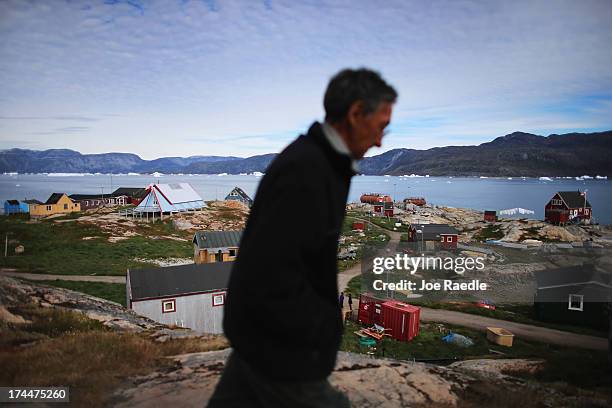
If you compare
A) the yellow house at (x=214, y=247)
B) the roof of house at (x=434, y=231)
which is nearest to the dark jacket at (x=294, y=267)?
the yellow house at (x=214, y=247)

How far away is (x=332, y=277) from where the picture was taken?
2.05 metres

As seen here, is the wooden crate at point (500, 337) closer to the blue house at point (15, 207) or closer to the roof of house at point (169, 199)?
the roof of house at point (169, 199)

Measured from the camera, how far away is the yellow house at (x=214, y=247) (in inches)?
1439

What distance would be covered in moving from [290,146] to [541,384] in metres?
8.32

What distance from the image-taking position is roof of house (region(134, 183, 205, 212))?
6588cm

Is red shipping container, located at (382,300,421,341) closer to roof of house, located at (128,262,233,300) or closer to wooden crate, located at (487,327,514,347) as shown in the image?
wooden crate, located at (487,327,514,347)

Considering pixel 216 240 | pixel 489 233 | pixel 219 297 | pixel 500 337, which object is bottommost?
pixel 500 337

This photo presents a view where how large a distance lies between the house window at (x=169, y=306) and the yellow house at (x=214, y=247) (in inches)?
583

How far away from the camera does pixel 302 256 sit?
1.84 m

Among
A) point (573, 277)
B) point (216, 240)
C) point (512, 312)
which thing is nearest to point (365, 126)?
point (573, 277)

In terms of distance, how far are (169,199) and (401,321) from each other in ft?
182

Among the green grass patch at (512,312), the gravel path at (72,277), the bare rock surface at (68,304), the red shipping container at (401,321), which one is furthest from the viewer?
the gravel path at (72,277)

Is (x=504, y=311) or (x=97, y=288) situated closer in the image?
(x=97, y=288)

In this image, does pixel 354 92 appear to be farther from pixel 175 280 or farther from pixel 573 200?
pixel 573 200
